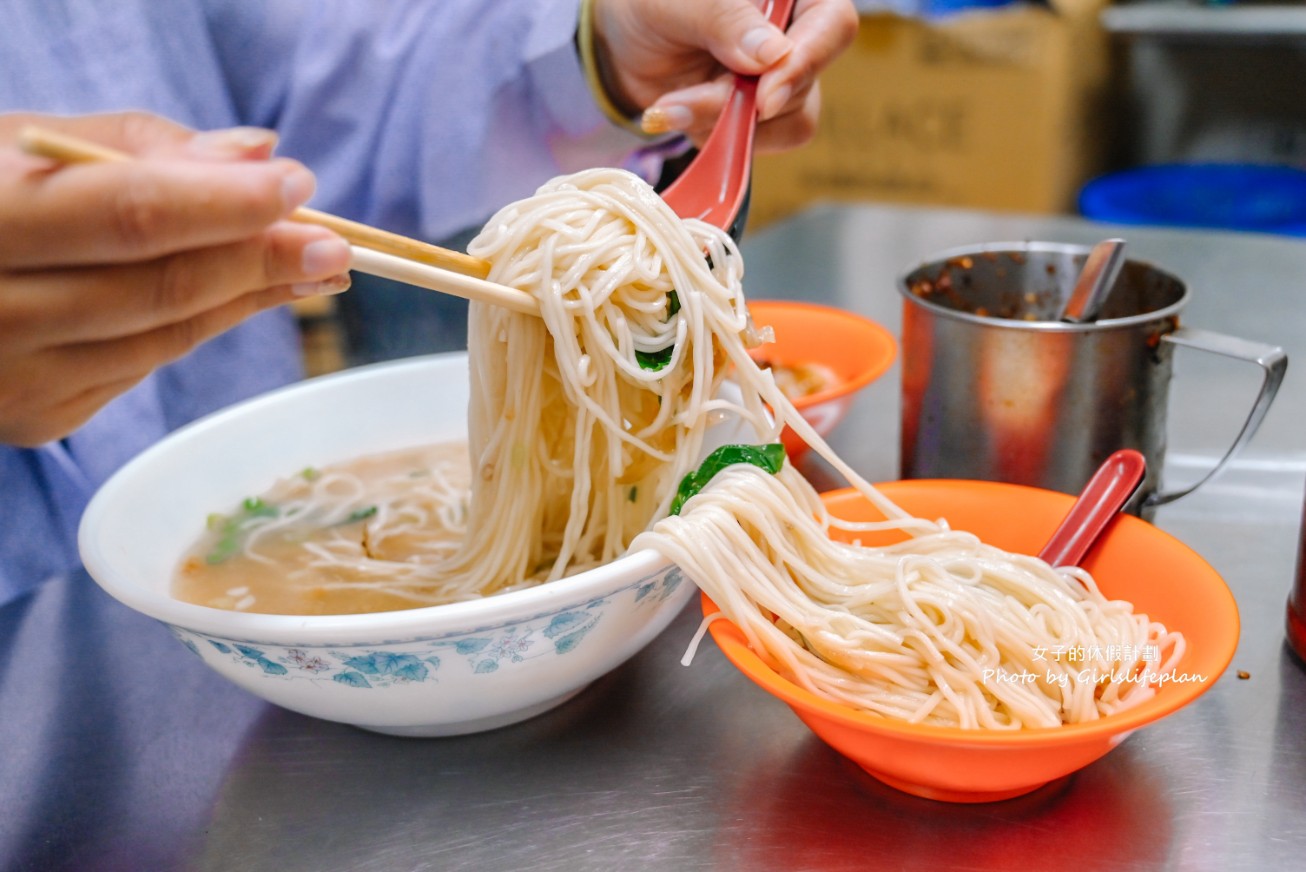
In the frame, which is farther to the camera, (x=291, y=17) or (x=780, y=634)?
(x=291, y=17)

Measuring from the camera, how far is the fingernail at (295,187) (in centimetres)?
74

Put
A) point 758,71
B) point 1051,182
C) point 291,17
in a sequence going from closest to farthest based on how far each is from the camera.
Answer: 1. point 758,71
2. point 291,17
3. point 1051,182

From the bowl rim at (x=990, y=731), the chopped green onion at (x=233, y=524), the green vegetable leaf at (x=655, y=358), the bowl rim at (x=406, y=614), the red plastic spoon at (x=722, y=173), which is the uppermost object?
the red plastic spoon at (x=722, y=173)

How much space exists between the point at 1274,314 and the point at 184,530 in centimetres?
205

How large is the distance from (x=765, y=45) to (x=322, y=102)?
933 mm

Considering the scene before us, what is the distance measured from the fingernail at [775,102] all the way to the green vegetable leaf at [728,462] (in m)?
0.56

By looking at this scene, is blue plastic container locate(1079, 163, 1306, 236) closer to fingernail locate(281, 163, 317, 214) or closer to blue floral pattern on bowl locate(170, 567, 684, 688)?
blue floral pattern on bowl locate(170, 567, 684, 688)

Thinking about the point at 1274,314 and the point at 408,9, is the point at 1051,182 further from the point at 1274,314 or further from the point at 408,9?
the point at 408,9

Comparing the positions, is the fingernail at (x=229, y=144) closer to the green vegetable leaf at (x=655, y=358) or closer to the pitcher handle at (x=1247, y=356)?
the green vegetable leaf at (x=655, y=358)

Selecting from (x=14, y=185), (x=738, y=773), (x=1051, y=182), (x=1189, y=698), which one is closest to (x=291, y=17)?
(x=14, y=185)

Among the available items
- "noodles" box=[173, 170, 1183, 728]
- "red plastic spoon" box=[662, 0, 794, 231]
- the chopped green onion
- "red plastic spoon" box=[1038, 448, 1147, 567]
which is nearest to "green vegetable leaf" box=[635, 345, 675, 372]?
"noodles" box=[173, 170, 1183, 728]

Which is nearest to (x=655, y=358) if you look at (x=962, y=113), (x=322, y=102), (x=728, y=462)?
(x=728, y=462)

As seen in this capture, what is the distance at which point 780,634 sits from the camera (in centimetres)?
96

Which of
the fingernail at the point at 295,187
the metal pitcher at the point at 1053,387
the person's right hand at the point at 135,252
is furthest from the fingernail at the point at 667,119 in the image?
the fingernail at the point at 295,187
